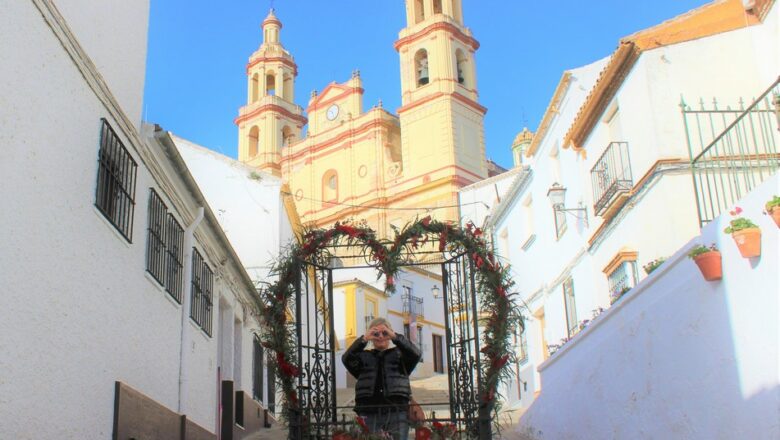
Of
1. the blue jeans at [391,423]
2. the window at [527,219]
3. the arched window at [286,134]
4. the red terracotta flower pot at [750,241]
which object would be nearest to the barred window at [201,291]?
the blue jeans at [391,423]

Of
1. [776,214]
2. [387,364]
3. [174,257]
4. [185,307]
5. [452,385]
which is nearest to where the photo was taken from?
[776,214]

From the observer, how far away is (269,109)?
52.7 meters

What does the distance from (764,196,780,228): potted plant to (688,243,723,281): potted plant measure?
105cm

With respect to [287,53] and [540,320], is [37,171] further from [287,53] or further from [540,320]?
[287,53]

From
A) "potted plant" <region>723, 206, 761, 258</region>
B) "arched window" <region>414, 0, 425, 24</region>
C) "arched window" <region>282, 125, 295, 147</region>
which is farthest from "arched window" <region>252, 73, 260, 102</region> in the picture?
"potted plant" <region>723, 206, 761, 258</region>

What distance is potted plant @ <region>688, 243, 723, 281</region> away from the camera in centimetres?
727

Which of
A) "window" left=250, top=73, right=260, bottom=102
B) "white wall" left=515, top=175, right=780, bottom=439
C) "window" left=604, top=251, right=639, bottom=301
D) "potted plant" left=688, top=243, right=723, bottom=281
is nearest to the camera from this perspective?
"white wall" left=515, top=175, right=780, bottom=439

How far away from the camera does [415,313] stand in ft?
134

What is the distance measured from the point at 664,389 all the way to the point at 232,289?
876cm

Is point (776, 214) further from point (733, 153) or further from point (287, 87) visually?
point (287, 87)

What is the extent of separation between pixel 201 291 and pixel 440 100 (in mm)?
32807

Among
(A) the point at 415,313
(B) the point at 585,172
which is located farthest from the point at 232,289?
(A) the point at 415,313

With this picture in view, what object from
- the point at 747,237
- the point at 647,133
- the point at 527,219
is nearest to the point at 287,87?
the point at 527,219

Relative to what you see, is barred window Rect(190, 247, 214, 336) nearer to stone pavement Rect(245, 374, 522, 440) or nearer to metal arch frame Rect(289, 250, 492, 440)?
stone pavement Rect(245, 374, 522, 440)
